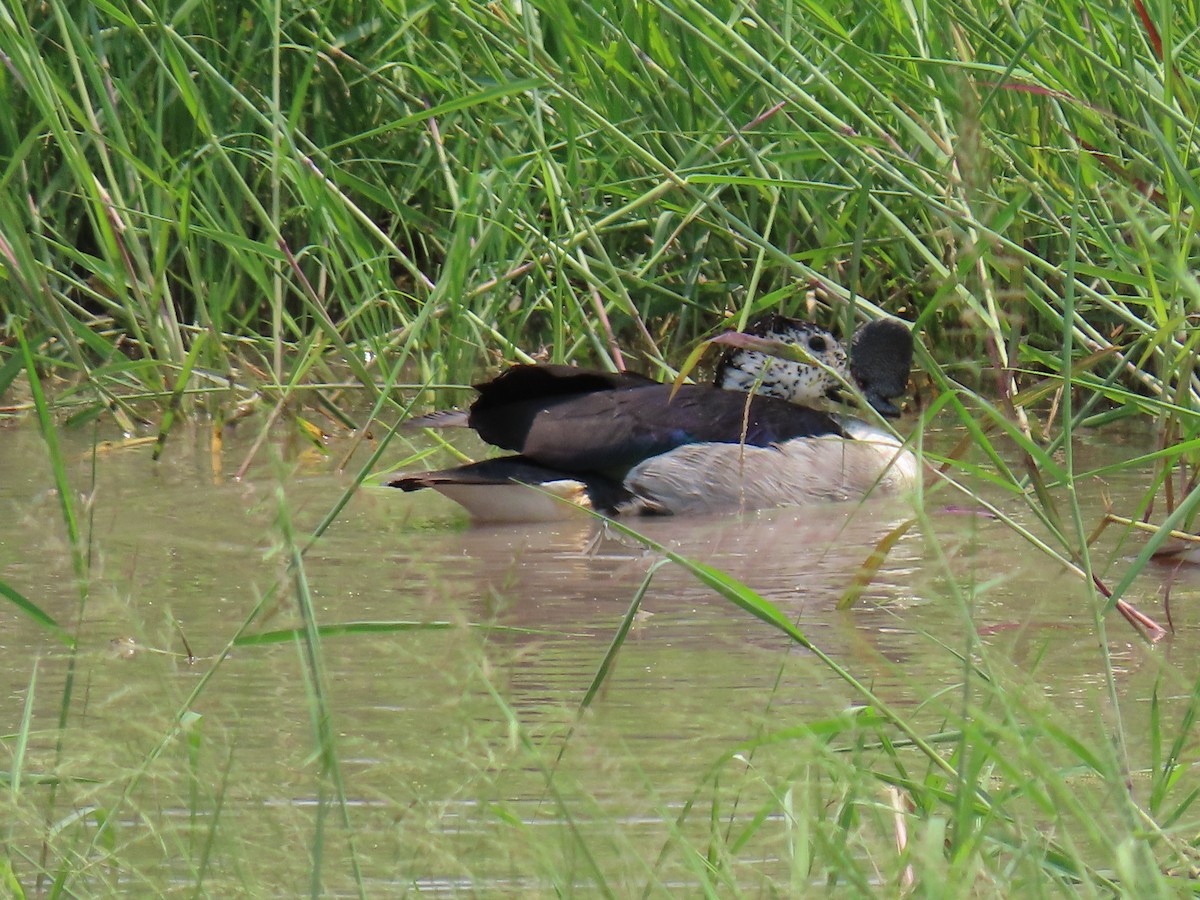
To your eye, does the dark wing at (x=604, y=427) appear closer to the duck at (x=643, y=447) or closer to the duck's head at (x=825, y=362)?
the duck at (x=643, y=447)

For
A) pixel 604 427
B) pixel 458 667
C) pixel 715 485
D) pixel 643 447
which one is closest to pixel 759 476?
pixel 715 485

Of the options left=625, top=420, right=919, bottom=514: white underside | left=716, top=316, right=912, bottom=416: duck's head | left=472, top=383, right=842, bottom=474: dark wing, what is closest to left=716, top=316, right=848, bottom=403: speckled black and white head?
left=716, top=316, right=912, bottom=416: duck's head

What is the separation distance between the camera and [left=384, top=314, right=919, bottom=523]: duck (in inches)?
202

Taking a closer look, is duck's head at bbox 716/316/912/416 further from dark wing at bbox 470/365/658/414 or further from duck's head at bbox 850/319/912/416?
dark wing at bbox 470/365/658/414

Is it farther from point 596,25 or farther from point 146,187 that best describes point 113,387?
point 596,25

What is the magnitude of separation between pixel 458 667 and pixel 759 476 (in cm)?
262

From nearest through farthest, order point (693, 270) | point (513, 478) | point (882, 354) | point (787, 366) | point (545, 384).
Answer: point (513, 478) < point (545, 384) < point (882, 354) < point (693, 270) < point (787, 366)

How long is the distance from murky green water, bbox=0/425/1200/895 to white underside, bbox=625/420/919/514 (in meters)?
0.13

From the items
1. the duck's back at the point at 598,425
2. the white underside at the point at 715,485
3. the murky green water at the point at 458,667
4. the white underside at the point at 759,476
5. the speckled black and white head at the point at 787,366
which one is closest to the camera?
the murky green water at the point at 458,667

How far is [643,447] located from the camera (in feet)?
17.8

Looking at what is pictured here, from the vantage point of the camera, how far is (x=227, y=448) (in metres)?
5.76

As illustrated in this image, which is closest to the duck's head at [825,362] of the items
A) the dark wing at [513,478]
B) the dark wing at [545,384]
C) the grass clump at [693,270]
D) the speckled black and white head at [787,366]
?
the speckled black and white head at [787,366]

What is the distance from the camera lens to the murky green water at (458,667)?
204cm

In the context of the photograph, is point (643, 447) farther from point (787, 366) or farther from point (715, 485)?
point (787, 366)
